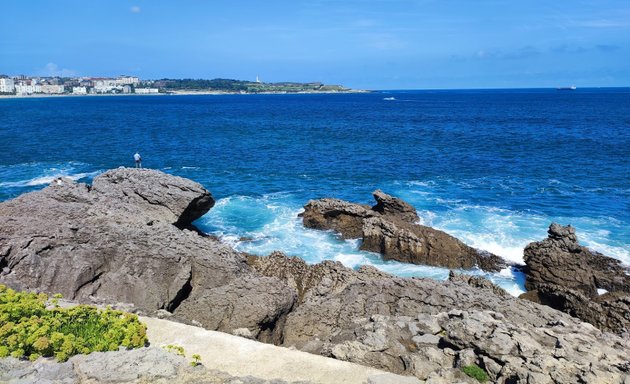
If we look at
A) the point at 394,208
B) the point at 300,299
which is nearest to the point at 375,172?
the point at 394,208

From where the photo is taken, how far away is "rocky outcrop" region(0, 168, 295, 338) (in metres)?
19.4

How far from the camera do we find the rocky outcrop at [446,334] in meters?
13.7

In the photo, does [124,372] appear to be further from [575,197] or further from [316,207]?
[575,197]

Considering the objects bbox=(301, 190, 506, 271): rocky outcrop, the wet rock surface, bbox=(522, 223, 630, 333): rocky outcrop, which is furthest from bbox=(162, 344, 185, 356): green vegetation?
bbox=(301, 190, 506, 271): rocky outcrop

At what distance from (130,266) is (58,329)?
22.6ft

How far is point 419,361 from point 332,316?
17.3ft

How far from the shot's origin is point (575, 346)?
14.9 m

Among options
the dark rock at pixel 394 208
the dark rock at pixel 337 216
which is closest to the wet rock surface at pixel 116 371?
the dark rock at pixel 337 216

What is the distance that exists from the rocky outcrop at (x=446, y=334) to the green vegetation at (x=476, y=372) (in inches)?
6.8

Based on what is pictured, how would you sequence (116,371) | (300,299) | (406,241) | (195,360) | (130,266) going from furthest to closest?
(406,241), (300,299), (130,266), (195,360), (116,371)

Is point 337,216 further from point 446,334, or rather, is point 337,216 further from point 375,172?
point 446,334

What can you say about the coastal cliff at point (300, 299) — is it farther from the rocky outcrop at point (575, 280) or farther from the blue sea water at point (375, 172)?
the blue sea water at point (375, 172)

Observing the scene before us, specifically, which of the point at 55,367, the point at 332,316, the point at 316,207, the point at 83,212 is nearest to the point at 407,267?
the point at 316,207

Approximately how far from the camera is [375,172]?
57.2m
